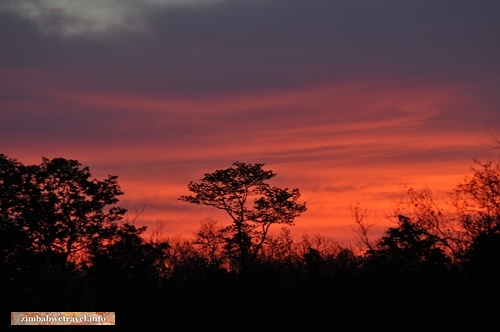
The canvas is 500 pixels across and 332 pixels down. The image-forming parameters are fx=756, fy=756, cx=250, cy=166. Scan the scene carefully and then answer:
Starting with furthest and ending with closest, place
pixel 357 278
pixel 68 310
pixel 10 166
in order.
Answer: pixel 10 166 < pixel 357 278 < pixel 68 310

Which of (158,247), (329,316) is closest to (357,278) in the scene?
(329,316)

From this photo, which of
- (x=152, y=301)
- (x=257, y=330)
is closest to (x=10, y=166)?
(x=152, y=301)

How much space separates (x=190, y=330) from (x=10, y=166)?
1656cm

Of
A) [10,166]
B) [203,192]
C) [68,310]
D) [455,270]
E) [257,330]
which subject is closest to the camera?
[68,310]

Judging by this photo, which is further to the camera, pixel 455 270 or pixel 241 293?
pixel 241 293

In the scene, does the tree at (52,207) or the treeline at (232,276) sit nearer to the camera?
the treeline at (232,276)

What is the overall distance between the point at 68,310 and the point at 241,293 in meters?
18.8

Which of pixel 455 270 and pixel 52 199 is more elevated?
pixel 52 199

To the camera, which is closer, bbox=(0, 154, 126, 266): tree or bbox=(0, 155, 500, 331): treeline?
bbox=(0, 155, 500, 331): treeline

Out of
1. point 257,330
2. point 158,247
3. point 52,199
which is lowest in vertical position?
point 257,330

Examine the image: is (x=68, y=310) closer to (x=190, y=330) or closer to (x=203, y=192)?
(x=190, y=330)

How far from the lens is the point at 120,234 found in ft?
168

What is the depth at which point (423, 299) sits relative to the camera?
118 feet

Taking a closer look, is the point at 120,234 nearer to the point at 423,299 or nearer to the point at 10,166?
the point at 10,166
